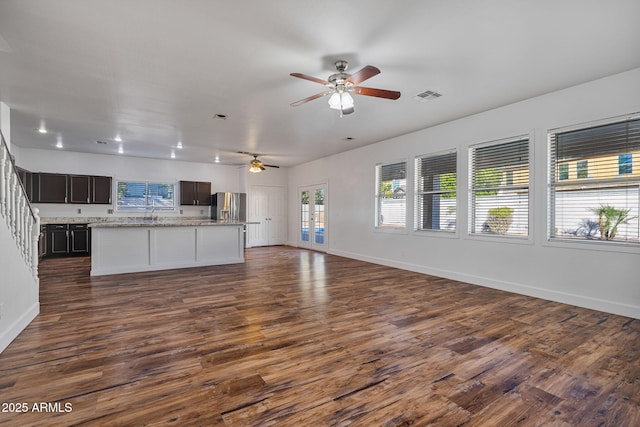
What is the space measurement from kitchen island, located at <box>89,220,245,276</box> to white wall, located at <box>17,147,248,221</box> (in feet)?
9.52

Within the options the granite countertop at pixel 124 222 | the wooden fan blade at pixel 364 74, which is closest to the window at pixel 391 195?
the granite countertop at pixel 124 222

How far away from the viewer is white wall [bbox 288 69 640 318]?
353 cm

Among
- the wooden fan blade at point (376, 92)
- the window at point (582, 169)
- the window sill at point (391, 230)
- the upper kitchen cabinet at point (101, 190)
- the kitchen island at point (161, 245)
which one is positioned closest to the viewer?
the wooden fan blade at point (376, 92)

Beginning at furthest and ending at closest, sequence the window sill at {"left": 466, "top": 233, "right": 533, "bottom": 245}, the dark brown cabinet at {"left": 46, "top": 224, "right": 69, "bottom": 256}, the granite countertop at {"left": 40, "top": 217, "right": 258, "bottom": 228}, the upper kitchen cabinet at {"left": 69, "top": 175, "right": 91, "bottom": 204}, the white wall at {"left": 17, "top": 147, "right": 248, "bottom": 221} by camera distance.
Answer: the upper kitchen cabinet at {"left": 69, "top": 175, "right": 91, "bottom": 204}
the white wall at {"left": 17, "top": 147, "right": 248, "bottom": 221}
the dark brown cabinet at {"left": 46, "top": 224, "right": 69, "bottom": 256}
the granite countertop at {"left": 40, "top": 217, "right": 258, "bottom": 228}
the window sill at {"left": 466, "top": 233, "right": 533, "bottom": 245}

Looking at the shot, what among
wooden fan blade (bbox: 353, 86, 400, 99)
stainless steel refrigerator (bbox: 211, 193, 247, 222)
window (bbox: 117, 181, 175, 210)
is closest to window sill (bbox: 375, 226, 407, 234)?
wooden fan blade (bbox: 353, 86, 400, 99)

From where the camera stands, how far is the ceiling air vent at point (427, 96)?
403cm

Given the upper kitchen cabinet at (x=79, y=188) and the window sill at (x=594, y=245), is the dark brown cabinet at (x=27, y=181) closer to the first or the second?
the upper kitchen cabinet at (x=79, y=188)

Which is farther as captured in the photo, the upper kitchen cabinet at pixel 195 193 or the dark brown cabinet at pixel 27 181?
the upper kitchen cabinet at pixel 195 193

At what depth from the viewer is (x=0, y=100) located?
14.0 ft

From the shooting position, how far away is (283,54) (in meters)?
3.02

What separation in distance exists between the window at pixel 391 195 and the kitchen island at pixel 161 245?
3082 mm

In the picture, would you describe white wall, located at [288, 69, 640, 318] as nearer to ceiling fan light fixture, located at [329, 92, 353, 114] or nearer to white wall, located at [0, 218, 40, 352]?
ceiling fan light fixture, located at [329, 92, 353, 114]

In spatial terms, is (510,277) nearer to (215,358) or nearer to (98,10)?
(215,358)

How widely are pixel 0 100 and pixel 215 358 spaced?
4.81 m
